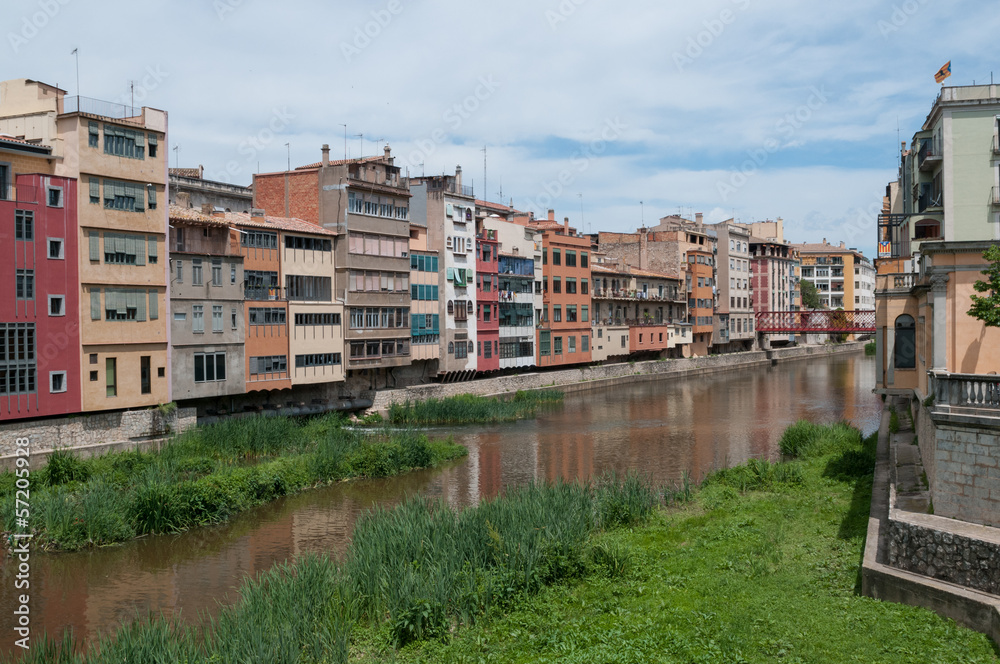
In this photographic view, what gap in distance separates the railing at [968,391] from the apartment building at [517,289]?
43.7m

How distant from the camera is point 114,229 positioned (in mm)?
33938

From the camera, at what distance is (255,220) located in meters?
40.8

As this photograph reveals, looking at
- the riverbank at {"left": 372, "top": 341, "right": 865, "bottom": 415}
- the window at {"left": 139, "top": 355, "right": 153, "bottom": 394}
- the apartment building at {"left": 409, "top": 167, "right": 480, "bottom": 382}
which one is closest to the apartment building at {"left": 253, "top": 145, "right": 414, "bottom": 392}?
the riverbank at {"left": 372, "top": 341, "right": 865, "bottom": 415}

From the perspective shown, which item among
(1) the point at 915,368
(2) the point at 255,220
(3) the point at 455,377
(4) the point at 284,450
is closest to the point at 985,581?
(1) the point at 915,368

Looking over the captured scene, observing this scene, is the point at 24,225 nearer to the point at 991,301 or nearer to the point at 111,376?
the point at 111,376

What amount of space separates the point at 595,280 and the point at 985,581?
60.8m

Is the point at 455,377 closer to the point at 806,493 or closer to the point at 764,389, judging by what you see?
the point at 764,389

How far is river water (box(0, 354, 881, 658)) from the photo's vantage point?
60.7ft

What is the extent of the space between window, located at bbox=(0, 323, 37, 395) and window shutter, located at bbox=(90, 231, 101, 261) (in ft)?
12.2

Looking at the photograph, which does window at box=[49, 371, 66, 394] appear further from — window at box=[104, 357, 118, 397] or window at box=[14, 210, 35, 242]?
window at box=[14, 210, 35, 242]

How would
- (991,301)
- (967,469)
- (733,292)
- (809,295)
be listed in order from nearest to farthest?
(967,469) < (991,301) < (733,292) < (809,295)

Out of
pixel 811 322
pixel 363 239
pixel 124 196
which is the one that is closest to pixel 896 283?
pixel 363 239

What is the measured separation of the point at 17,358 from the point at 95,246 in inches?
210

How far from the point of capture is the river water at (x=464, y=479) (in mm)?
18516
